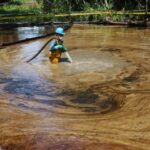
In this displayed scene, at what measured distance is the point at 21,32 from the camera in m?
18.1

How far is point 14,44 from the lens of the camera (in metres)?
13.9

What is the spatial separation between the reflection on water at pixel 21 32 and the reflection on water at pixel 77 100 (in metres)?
3.64

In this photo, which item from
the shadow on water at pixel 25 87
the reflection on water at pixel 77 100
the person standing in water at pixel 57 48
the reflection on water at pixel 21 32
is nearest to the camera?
the reflection on water at pixel 77 100

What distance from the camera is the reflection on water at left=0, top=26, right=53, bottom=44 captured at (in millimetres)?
16250

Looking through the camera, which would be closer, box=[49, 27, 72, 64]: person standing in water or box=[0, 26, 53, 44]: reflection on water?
box=[49, 27, 72, 64]: person standing in water

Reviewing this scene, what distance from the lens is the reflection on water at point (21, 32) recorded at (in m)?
16.2

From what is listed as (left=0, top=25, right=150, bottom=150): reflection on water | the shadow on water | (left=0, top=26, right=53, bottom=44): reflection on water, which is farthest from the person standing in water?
(left=0, top=26, right=53, bottom=44): reflection on water

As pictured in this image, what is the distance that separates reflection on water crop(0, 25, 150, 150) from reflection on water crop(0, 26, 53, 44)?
11.9 ft

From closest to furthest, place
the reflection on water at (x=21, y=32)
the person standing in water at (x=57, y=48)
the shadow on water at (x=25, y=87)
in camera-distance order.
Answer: the shadow on water at (x=25, y=87)
the person standing in water at (x=57, y=48)
the reflection on water at (x=21, y=32)

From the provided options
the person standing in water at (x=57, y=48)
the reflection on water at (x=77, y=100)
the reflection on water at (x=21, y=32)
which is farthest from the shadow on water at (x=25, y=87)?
the reflection on water at (x=21, y=32)

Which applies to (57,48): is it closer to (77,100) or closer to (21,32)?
(77,100)

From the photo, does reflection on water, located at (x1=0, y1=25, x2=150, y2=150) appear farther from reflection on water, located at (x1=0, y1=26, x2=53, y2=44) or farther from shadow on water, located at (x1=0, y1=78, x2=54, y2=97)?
reflection on water, located at (x1=0, y1=26, x2=53, y2=44)

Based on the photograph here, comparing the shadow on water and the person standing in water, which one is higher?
the person standing in water

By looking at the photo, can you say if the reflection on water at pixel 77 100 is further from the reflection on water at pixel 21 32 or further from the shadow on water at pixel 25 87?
the reflection on water at pixel 21 32
